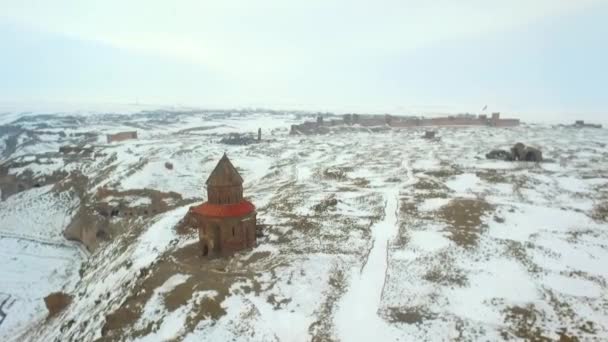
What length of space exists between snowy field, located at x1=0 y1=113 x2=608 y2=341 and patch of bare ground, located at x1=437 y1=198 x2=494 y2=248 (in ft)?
0.56

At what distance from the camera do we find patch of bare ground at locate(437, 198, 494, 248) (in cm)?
2842

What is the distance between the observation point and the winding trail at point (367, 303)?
17.7 metres

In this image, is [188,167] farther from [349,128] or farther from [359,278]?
[349,128]

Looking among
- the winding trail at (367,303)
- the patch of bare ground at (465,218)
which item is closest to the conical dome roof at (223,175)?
the winding trail at (367,303)

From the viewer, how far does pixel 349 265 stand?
2462cm


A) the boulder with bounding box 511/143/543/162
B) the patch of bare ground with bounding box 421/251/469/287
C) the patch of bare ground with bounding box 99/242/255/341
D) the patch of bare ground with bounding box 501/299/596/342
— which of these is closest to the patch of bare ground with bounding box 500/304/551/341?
the patch of bare ground with bounding box 501/299/596/342

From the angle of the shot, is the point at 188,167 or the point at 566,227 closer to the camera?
the point at 566,227

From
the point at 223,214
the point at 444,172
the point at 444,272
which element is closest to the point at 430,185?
the point at 444,172

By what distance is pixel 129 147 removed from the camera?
7844 cm

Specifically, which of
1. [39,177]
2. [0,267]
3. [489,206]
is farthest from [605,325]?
[39,177]

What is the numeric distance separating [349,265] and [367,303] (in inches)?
175

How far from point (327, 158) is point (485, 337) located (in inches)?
2036

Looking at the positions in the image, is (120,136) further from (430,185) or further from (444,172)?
(430,185)

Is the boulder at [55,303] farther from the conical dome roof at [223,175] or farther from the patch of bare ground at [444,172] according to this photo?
the patch of bare ground at [444,172]
